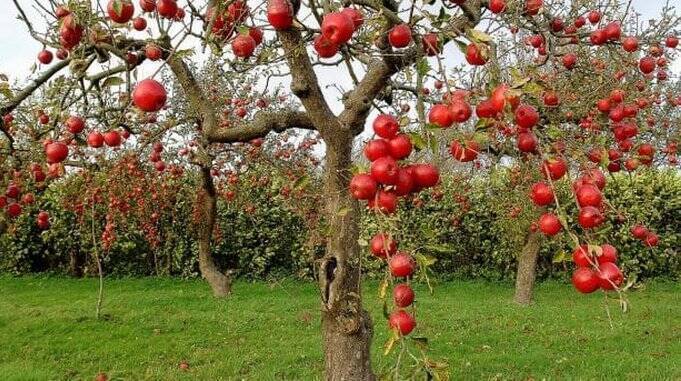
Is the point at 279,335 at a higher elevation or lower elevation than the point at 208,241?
lower

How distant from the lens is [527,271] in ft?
32.1

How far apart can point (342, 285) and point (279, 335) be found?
3.91m

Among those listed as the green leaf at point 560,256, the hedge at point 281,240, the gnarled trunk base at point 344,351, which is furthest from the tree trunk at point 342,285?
the hedge at point 281,240

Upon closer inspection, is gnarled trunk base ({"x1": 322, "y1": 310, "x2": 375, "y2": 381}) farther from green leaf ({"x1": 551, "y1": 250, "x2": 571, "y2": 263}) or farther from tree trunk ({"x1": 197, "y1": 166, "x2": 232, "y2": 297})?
tree trunk ({"x1": 197, "y1": 166, "x2": 232, "y2": 297})

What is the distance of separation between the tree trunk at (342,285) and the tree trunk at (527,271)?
651 centimetres

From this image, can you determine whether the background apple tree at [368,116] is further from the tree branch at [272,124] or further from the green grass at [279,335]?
the green grass at [279,335]

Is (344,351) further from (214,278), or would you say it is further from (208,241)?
(214,278)

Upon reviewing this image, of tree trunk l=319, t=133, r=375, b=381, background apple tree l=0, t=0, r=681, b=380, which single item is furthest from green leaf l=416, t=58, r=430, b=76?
tree trunk l=319, t=133, r=375, b=381

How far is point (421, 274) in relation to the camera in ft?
5.64

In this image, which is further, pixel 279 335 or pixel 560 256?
pixel 279 335

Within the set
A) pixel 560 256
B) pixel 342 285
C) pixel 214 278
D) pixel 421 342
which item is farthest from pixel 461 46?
pixel 214 278

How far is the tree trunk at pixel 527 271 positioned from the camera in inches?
384

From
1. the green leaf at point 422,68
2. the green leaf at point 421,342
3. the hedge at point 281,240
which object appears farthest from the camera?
the hedge at point 281,240

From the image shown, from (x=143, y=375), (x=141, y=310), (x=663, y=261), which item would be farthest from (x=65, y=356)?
(x=663, y=261)
